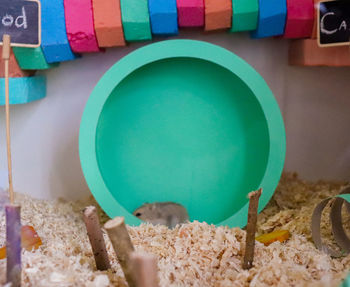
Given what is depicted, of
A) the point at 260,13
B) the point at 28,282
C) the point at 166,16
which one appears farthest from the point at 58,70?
the point at 28,282

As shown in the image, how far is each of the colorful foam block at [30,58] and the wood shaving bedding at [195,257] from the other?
0.58m

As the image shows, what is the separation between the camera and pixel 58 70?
1827mm

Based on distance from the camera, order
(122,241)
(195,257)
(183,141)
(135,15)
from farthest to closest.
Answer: (183,141)
(135,15)
(195,257)
(122,241)

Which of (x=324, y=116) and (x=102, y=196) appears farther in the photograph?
(x=324, y=116)

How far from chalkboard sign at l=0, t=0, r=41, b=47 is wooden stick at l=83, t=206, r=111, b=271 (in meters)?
0.66

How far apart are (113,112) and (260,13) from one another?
691 millimetres

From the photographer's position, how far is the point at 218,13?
1552mm

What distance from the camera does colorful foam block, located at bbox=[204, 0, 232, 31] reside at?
5.05 ft

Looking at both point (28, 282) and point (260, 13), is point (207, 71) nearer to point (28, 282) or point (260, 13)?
point (260, 13)

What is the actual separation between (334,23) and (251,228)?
0.79 metres

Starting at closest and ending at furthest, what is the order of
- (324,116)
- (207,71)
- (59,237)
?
(59,237)
(207,71)
(324,116)

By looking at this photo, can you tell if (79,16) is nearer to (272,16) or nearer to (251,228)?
(272,16)

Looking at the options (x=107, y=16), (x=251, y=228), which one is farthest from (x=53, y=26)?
(x=251, y=228)

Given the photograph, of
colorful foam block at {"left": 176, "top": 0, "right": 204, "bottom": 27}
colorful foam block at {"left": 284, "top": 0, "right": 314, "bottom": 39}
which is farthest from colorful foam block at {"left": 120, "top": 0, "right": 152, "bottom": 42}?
colorful foam block at {"left": 284, "top": 0, "right": 314, "bottom": 39}
